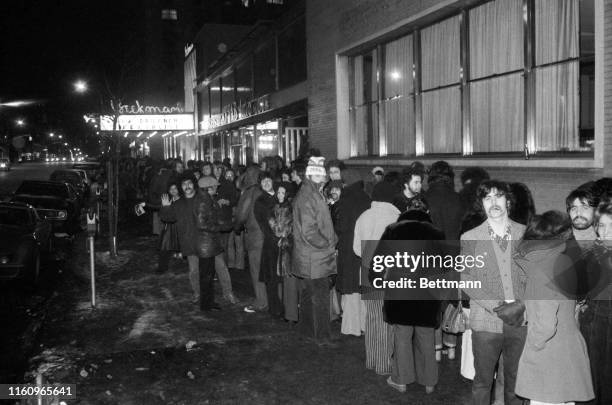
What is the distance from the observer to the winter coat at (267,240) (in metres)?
7.88

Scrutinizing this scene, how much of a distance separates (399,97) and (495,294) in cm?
830

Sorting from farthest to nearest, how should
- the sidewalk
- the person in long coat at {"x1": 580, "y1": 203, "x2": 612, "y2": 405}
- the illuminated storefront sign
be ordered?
the illuminated storefront sign → the sidewalk → the person in long coat at {"x1": 580, "y1": 203, "x2": 612, "y2": 405}

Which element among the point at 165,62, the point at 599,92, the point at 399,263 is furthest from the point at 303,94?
the point at 165,62

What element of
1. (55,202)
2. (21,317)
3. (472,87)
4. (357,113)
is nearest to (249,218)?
(21,317)

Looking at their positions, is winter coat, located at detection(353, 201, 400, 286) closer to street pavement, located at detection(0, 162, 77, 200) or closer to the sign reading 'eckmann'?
street pavement, located at detection(0, 162, 77, 200)

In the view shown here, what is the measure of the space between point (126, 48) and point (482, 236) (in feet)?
51.2

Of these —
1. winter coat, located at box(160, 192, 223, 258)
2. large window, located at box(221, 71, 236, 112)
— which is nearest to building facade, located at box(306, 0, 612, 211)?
winter coat, located at box(160, 192, 223, 258)

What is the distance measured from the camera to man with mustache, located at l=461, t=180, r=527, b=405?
436cm

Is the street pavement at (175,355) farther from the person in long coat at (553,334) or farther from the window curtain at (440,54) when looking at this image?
the window curtain at (440,54)

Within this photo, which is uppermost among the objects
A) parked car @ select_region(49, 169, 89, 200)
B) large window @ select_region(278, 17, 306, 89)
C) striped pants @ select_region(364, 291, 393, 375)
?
large window @ select_region(278, 17, 306, 89)

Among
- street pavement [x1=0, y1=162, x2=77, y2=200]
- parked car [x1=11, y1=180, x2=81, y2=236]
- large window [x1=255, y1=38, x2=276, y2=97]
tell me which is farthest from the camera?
street pavement [x1=0, y1=162, x2=77, y2=200]

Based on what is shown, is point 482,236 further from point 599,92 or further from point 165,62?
point 165,62

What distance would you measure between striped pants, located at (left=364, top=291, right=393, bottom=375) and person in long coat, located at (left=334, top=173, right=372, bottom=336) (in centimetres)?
88

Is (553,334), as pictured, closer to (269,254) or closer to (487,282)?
(487,282)
